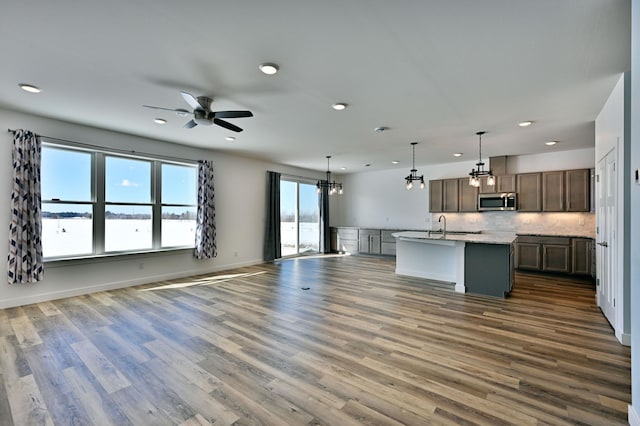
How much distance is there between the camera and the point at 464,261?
500 cm

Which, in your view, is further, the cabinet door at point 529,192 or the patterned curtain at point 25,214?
the cabinet door at point 529,192

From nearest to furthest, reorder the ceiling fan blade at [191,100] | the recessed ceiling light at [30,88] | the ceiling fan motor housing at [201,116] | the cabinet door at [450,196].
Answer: the ceiling fan blade at [191,100] < the recessed ceiling light at [30,88] < the ceiling fan motor housing at [201,116] < the cabinet door at [450,196]

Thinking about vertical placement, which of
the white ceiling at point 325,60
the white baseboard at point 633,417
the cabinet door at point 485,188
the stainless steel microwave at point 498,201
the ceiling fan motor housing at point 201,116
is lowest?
the white baseboard at point 633,417

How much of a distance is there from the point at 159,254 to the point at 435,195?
22.9 feet

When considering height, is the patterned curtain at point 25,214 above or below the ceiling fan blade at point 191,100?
below

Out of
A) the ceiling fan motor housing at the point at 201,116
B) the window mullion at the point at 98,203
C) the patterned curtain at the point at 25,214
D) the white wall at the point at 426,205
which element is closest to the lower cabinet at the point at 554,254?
the white wall at the point at 426,205

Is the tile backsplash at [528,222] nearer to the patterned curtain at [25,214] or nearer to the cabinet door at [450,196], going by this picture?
the cabinet door at [450,196]

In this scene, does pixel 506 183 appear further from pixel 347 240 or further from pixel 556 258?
pixel 347 240

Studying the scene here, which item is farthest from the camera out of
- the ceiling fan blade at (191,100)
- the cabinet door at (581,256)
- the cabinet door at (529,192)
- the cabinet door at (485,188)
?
the cabinet door at (485,188)

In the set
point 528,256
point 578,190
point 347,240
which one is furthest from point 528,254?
point 347,240

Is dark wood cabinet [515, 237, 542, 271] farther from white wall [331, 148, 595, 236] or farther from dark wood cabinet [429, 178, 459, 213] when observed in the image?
dark wood cabinet [429, 178, 459, 213]

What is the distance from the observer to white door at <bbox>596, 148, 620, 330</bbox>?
3324 mm

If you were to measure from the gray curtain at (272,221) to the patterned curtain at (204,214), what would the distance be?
5.77 ft

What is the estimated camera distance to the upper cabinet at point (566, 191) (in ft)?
20.0
